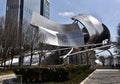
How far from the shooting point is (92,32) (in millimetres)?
80750

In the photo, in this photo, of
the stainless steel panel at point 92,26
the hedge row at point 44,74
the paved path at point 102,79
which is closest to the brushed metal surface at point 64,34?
the stainless steel panel at point 92,26

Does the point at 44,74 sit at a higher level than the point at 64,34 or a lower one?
lower

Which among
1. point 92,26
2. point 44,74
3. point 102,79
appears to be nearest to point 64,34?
point 92,26

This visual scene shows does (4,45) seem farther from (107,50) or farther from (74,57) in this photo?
(107,50)

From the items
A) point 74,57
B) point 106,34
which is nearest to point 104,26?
point 106,34

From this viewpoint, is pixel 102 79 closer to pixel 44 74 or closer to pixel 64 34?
pixel 44 74

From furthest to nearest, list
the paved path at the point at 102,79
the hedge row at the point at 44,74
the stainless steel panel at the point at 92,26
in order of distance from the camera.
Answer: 1. the stainless steel panel at the point at 92,26
2. the paved path at the point at 102,79
3. the hedge row at the point at 44,74

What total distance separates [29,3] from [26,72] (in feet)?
271

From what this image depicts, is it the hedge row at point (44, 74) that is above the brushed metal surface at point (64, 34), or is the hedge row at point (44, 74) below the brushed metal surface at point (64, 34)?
below

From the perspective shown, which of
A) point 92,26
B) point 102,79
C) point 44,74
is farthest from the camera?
point 92,26

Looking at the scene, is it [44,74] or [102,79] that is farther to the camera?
[102,79]

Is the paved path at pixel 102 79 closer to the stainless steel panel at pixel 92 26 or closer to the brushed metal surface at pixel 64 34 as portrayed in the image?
the brushed metal surface at pixel 64 34

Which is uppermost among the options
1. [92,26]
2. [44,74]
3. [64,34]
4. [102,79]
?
[92,26]

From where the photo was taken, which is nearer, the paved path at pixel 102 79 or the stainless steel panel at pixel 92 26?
the paved path at pixel 102 79
